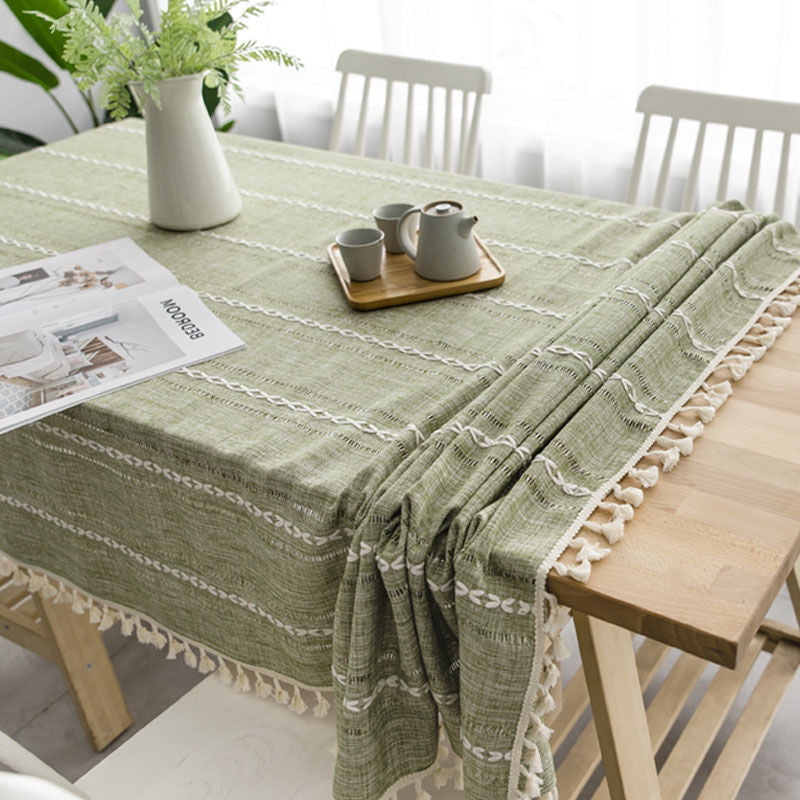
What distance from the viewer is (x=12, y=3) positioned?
2.40m

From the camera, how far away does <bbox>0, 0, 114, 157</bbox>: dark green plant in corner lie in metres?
2.41

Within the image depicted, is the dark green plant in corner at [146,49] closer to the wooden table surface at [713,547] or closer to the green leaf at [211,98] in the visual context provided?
the wooden table surface at [713,547]

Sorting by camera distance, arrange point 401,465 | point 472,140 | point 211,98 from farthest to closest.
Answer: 1. point 211,98
2. point 472,140
3. point 401,465

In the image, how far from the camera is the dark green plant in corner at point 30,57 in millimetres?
2408

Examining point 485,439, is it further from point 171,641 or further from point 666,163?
point 666,163

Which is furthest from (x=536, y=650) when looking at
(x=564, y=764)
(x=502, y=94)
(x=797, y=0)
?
(x=502, y=94)

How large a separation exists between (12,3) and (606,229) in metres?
1.79

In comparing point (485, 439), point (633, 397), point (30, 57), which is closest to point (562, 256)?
point (633, 397)

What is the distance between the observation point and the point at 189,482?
0.99 m

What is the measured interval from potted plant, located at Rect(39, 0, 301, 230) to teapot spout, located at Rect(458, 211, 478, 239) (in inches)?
14.5

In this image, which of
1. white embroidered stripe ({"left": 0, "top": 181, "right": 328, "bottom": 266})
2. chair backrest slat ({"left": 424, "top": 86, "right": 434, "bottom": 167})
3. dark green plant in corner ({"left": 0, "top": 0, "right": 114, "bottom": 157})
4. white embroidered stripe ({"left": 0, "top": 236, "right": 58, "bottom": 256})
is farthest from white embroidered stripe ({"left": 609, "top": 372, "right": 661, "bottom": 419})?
dark green plant in corner ({"left": 0, "top": 0, "right": 114, "bottom": 157})

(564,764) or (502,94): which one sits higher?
(502,94)

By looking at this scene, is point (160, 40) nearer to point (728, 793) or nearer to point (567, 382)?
point (567, 382)

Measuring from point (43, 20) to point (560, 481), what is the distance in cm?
219
